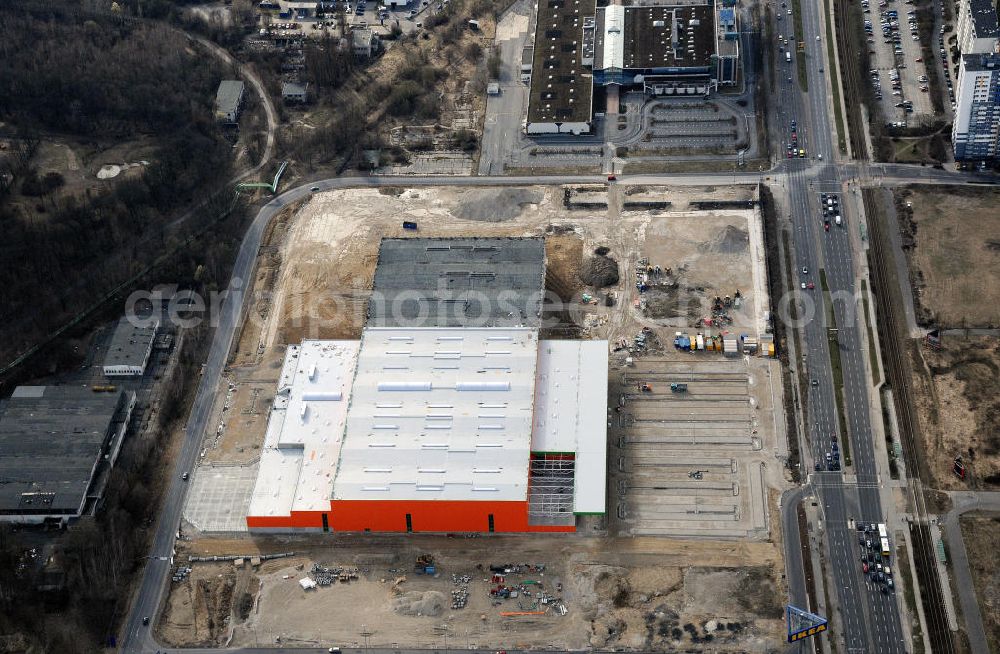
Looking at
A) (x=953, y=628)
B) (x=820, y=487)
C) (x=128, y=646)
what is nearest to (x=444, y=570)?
(x=128, y=646)

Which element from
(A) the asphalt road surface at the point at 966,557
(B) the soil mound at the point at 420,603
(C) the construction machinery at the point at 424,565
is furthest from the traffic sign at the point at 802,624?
(C) the construction machinery at the point at 424,565

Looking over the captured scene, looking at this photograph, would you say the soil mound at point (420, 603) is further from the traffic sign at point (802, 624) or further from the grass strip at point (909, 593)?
the grass strip at point (909, 593)

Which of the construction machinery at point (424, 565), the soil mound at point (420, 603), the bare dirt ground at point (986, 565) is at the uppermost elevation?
the bare dirt ground at point (986, 565)

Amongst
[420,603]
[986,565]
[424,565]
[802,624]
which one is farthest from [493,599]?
[986,565]

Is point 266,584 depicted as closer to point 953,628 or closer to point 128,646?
point 128,646

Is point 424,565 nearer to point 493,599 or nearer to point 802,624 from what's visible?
point 493,599

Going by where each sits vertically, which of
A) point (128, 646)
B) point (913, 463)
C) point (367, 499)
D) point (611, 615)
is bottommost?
point (128, 646)

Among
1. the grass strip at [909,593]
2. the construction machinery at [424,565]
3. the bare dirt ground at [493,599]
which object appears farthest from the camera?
the construction machinery at [424,565]
